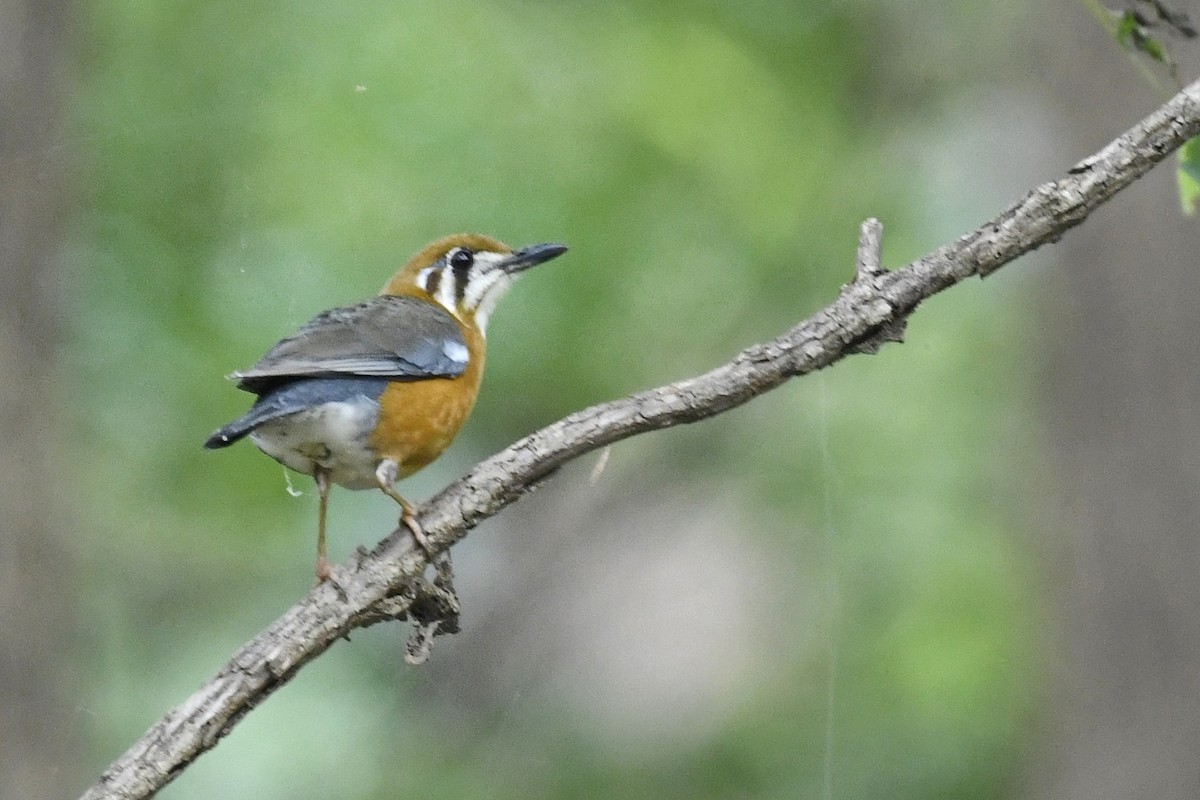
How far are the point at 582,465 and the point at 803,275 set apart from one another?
1.63 meters

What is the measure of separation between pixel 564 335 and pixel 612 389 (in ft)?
1.53

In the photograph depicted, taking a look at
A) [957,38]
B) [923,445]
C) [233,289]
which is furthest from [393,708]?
[957,38]

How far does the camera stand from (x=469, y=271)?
197 inches

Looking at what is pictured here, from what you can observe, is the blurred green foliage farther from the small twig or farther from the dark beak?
the small twig

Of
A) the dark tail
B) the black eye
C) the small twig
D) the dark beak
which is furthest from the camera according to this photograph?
the black eye

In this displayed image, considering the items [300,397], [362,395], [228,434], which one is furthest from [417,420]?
[228,434]

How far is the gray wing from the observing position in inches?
151

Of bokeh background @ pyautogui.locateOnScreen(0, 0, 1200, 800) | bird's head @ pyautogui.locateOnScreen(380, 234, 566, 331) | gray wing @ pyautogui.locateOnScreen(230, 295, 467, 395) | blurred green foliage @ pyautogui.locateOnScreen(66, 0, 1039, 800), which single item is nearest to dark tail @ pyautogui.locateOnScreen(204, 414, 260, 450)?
gray wing @ pyautogui.locateOnScreen(230, 295, 467, 395)

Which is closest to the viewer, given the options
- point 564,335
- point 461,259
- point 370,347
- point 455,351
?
point 370,347

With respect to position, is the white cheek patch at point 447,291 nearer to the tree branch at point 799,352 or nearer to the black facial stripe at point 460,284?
the black facial stripe at point 460,284

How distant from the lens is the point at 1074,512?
21.6 feet

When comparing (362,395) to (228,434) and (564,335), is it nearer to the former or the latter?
(228,434)

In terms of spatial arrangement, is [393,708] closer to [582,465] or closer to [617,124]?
[582,465]

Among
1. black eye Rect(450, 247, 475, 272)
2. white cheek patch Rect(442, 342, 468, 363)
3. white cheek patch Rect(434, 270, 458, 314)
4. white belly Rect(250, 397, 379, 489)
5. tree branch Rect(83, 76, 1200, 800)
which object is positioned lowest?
tree branch Rect(83, 76, 1200, 800)
